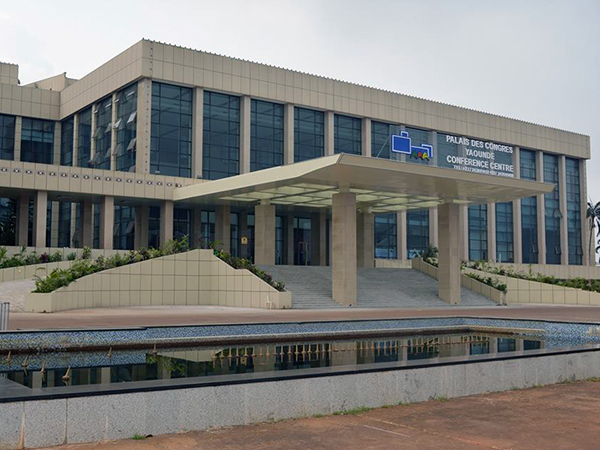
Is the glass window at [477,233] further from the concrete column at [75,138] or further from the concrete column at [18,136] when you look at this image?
the concrete column at [18,136]

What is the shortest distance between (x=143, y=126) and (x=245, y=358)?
1456 inches

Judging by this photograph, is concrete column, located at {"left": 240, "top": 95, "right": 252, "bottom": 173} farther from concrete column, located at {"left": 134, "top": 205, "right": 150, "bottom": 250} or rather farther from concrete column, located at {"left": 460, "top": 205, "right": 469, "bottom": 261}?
concrete column, located at {"left": 460, "top": 205, "right": 469, "bottom": 261}

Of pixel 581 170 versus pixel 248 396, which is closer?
pixel 248 396

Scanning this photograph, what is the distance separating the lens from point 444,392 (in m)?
10.9

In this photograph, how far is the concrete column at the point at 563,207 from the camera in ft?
251

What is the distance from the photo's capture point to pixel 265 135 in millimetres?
55688

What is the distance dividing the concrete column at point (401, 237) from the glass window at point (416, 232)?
114cm

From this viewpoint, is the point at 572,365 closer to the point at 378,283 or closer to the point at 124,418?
the point at 124,418

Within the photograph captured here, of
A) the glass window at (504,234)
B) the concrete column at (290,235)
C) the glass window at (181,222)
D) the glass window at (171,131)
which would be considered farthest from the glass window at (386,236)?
the glass window at (171,131)

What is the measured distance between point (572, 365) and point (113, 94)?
47.5 metres

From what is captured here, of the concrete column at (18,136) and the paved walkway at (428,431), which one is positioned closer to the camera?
the paved walkway at (428,431)

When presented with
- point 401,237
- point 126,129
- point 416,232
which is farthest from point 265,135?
point 416,232

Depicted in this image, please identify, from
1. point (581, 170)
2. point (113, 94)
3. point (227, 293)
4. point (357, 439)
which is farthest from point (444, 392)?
point (581, 170)

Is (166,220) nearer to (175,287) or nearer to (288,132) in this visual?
(175,287)
